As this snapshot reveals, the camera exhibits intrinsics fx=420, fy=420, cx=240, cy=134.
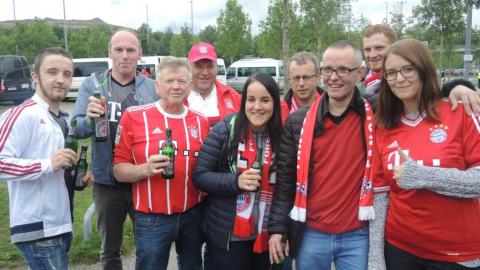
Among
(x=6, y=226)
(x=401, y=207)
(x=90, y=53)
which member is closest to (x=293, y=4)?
(x=6, y=226)

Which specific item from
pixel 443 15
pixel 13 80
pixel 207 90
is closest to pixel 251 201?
pixel 207 90

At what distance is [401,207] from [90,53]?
46343 millimetres

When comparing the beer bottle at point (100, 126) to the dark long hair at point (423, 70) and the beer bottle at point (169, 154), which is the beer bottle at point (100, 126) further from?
the dark long hair at point (423, 70)

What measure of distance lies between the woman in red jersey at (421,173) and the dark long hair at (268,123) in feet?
2.40

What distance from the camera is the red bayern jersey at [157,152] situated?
3152 mm

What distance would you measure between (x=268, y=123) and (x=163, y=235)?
3.82 feet

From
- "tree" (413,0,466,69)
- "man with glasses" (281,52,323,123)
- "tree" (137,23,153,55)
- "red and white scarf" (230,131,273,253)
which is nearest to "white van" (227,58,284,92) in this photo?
"tree" (413,0,466,69)

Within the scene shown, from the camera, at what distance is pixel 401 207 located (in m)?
2.53

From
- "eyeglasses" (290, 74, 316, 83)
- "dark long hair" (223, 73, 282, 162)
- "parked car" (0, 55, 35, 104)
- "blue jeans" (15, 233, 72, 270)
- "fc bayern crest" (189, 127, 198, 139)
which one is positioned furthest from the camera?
"parked car" (0, 55, 35, 104)

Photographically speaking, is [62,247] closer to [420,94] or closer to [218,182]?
[218,182]

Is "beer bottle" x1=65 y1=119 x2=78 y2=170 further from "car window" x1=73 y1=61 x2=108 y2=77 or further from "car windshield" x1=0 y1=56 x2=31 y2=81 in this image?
"car window" x1=73 y1=61 x2=108 y2=77

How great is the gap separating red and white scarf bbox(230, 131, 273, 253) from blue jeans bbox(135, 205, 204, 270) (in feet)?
1.50

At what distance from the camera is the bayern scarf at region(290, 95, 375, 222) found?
2.66 metres

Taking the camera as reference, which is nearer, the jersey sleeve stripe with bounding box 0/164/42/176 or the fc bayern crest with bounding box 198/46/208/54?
the jersey sleeve stripe with bounding box 0/164/42/176
